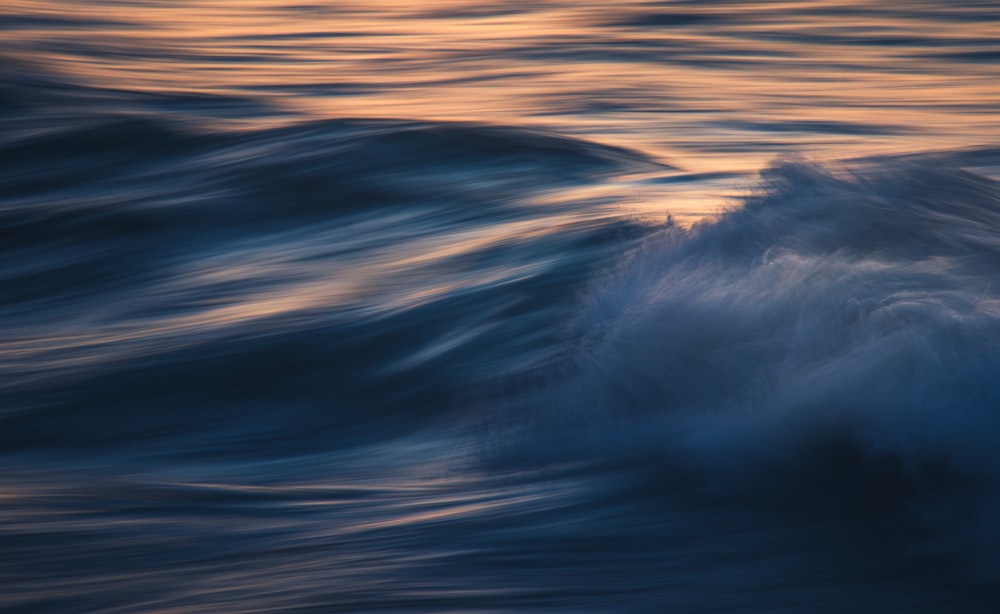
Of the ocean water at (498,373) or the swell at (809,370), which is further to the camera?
the swell at (809,370)

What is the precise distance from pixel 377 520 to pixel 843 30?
37.5ft

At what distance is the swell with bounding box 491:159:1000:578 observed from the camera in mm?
3262

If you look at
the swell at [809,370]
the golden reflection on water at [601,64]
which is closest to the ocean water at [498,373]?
the swell at [809,370]

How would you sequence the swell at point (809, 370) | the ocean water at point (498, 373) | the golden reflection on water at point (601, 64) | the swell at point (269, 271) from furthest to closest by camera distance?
1. the golden reflection on water at point (601, 64)
2. the swell at point (269, 271)
3. the swell at point (809, 370)
4. the ocean water at point (498, 373)

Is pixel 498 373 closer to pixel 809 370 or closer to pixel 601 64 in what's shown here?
pixel 809 370

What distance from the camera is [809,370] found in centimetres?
356

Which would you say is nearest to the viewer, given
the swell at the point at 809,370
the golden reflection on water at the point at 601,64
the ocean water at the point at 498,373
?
the ocean water at the point at 498,373

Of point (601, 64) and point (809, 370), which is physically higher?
point (601, 64)

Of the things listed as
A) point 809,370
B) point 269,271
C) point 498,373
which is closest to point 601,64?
point 269,271

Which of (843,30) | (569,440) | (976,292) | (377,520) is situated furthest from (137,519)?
(843,30)

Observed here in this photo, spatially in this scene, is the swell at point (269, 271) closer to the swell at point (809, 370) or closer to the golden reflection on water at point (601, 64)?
the swell at point (809, 370)

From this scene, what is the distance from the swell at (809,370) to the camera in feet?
10.7

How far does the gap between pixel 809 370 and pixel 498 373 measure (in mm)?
1234

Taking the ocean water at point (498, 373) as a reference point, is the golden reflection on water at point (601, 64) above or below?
above
